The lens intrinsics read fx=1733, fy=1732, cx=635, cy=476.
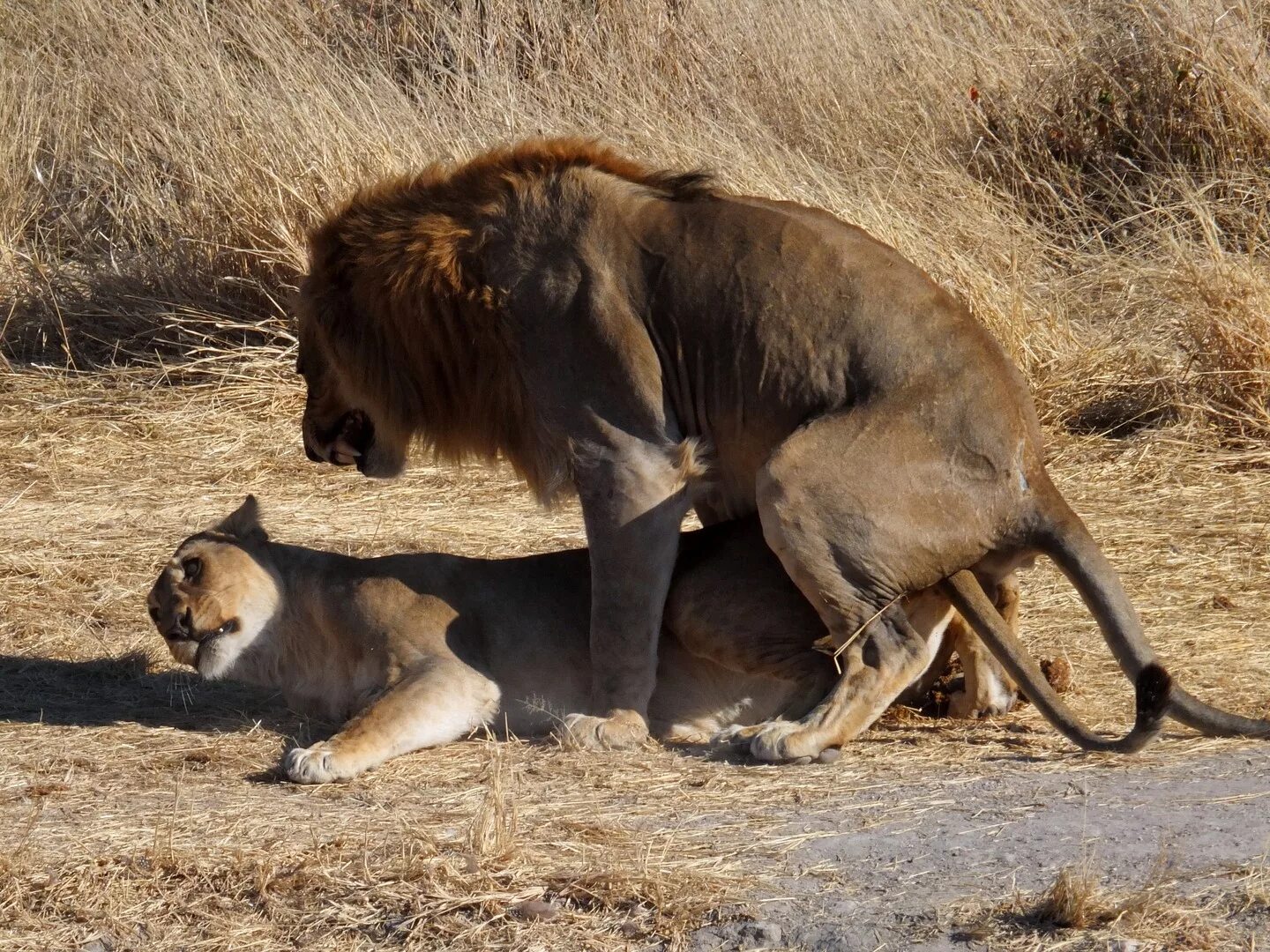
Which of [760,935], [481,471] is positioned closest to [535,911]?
[760,935]

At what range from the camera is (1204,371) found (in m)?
7.55

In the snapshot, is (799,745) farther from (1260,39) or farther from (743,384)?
(1260,39)

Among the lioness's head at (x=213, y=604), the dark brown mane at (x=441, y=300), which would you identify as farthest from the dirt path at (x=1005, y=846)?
the lioness's head at (x=213, y=604)

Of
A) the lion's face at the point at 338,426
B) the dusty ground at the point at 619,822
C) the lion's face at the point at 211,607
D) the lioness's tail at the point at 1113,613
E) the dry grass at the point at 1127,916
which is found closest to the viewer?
the dry grass at the point at 1127,916

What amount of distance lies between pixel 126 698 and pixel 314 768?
1.20m

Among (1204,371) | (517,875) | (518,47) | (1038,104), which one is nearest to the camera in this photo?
(517,875)

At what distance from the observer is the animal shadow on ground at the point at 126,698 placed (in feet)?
16.5

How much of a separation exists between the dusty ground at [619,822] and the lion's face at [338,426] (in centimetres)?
83

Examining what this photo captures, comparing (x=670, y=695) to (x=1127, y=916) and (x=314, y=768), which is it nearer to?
(x=314, y=768)

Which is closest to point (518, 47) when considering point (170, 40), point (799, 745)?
point (170, 40)

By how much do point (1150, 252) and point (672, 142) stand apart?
2541 millimetres

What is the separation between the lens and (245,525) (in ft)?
17.1

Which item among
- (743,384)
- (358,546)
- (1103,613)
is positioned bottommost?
(358,546)

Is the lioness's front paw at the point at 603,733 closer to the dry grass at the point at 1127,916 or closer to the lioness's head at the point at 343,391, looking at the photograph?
the lioness's head at the point at 343,391
